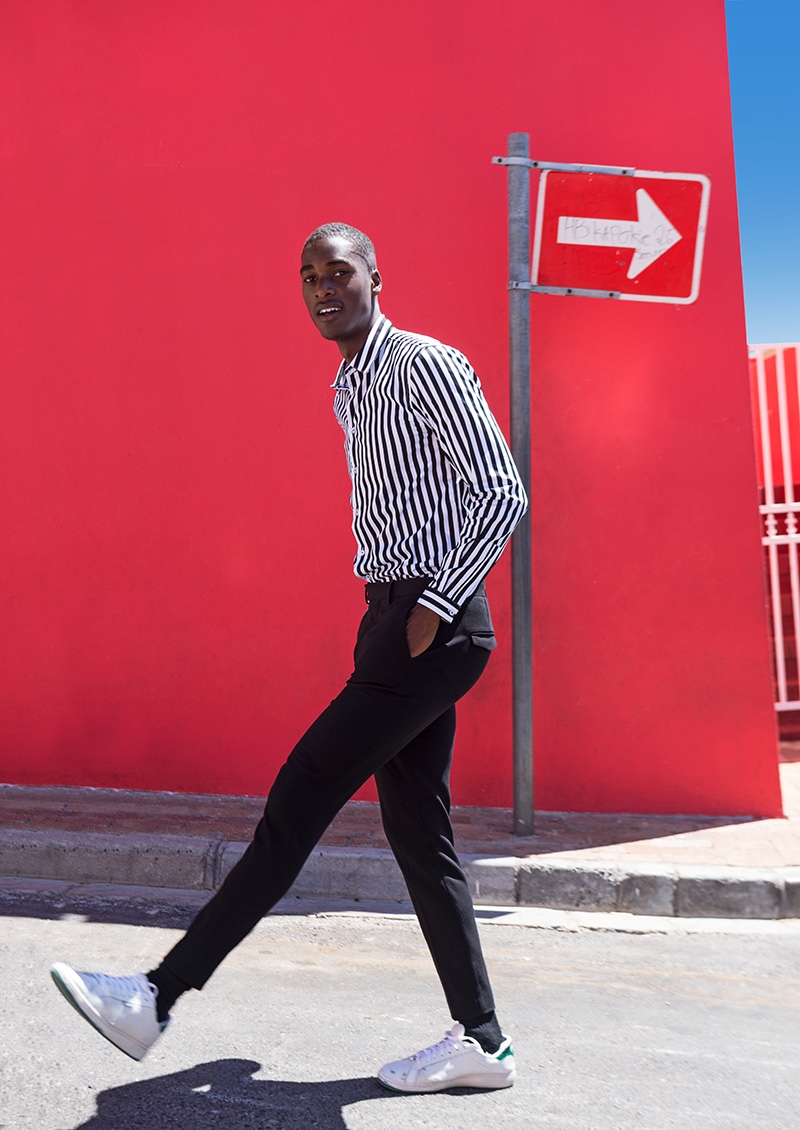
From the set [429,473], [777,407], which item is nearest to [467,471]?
[429,473]

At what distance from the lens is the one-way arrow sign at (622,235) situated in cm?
492

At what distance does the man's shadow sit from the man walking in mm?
138

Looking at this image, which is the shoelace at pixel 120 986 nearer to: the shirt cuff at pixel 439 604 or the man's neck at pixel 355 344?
the shirt cuff at pixel 439 604

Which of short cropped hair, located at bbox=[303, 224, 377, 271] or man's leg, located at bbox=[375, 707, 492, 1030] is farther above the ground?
short cropped hair, located at bbox=[303, 224, 377, 271]

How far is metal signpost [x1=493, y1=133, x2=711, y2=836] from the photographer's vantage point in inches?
191

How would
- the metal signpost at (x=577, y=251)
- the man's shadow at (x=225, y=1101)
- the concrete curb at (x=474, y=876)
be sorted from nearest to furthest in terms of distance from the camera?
1. the man's shadow at (x=225, y=1101)
2. the concrete curb at (x=474, y=876)
3. the metal signpost at (x=577, y=251)

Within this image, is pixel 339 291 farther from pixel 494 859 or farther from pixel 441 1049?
pixel 494 859

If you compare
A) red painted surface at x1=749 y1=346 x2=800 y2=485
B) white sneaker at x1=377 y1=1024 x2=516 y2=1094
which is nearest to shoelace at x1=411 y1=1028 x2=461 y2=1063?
white sneaker at x1=377 y1=1024 x2=516 y2=1094

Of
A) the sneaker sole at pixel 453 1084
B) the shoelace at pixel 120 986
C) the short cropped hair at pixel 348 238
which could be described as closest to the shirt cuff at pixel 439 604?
the short cropped hair at pixel 348 238

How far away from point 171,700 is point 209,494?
102 cm

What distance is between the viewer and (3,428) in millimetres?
5688

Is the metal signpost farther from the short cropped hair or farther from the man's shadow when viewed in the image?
the man's shadow

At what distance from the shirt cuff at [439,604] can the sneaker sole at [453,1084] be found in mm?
1111

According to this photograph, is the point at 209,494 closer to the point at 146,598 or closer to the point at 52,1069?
the point at 146,598
